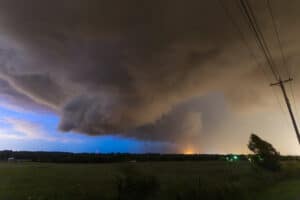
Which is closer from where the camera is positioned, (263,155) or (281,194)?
(281,194)

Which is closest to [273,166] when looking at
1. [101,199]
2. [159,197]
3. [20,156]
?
[159,197]

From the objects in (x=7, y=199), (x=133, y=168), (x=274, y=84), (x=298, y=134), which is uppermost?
(x=274, y=84)

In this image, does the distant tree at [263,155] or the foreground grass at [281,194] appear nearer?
the foreground grass at [281,194]

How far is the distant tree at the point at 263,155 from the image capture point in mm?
44062

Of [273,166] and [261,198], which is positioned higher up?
[273,166]

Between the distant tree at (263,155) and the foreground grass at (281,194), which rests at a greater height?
the distant tree at (263,155)

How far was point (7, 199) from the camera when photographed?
1944 cm

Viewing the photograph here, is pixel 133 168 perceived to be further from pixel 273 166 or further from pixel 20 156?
pixel 20 156

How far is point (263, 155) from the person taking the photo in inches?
1818

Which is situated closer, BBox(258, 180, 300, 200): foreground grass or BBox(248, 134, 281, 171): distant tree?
BBox(258, 180, 300, 200): foreground grass

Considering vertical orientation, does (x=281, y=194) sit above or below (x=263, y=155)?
below

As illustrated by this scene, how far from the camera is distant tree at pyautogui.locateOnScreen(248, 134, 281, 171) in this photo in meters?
44.1

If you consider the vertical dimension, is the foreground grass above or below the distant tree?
below

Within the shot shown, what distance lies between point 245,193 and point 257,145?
34.0 meters
